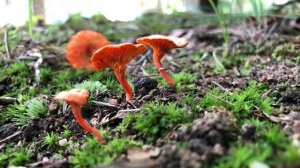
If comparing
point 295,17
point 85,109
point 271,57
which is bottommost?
point 85,109

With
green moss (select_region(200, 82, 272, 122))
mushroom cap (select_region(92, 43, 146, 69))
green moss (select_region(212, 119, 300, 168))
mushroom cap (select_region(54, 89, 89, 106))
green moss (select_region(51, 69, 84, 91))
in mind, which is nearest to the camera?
green moss (select_region(212, 119, 300, 168))

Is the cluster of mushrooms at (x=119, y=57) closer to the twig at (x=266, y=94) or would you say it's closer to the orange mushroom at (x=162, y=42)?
the orange mushroom at (x=162, y=42)

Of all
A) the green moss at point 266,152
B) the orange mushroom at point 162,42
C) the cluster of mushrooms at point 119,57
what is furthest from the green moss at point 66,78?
the green moss at point 266,152

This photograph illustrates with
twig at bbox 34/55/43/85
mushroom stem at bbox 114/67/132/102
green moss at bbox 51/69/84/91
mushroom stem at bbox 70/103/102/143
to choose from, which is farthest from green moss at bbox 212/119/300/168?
twig at bbox 34/55/43/85

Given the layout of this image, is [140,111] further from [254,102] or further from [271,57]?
[271,57]

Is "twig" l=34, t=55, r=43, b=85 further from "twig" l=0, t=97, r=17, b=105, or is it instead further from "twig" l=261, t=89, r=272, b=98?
"twig" l=261, t=89, r=272, b=98

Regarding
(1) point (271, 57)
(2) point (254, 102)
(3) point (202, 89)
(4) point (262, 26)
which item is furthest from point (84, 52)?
(4) point (262, 26)
